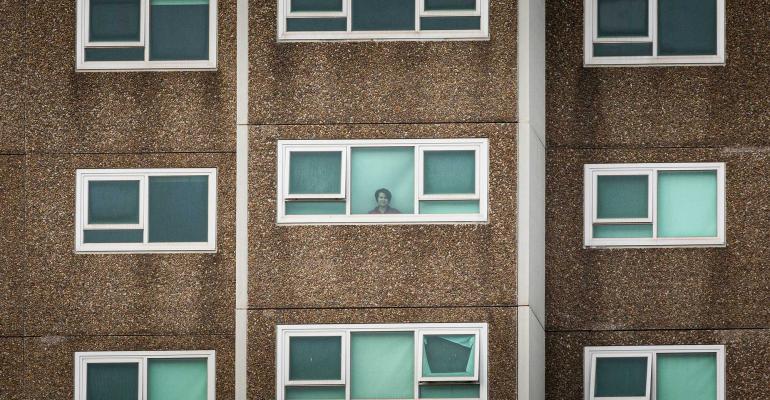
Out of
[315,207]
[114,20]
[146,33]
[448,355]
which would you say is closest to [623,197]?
[448,355]

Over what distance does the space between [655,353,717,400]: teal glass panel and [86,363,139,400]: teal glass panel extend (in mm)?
6187

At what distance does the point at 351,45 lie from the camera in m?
10.2

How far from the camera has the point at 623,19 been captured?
35.2ft

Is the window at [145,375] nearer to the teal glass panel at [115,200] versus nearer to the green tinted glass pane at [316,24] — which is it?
the teal glass panel at [115,200]

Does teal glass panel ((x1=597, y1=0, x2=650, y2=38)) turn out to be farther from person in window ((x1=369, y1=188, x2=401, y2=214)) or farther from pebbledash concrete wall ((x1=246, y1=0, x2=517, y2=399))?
person in window ((x1=369, y1=188, x2=401, y2=214))

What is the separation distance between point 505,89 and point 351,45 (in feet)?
6.00

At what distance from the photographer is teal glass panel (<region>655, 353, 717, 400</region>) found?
10.6 meters

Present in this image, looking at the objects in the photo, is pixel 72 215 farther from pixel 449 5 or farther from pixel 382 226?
pixel 449 5

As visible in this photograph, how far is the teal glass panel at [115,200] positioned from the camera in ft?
34.4

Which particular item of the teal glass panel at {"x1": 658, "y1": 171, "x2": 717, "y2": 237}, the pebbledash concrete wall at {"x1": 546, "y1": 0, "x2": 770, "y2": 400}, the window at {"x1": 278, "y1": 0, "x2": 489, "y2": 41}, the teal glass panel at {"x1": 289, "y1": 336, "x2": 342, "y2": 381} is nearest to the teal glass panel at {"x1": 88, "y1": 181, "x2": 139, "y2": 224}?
the teal glass panel at {"x1": 289, "y1": 336, "x2": 342, "y2": 381}

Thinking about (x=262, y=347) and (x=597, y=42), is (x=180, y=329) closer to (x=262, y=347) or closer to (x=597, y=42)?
(x=262, y=347)

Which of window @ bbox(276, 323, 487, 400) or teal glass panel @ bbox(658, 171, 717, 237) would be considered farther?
teal glass panel @ bbox(658, 171, 717, 237)

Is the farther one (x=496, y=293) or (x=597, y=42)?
(x=597, y=42)

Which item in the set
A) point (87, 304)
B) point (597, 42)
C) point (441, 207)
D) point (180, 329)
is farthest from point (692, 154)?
point (87, 304)
